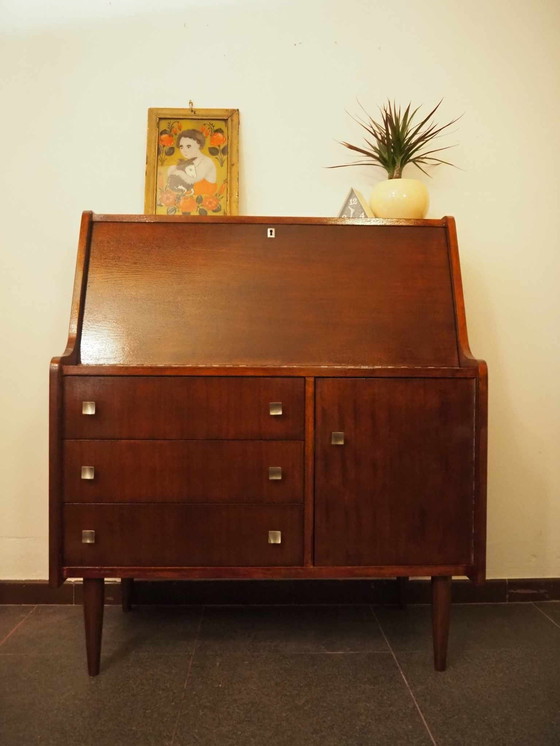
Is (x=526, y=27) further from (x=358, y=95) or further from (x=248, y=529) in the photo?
(x=248, y=529)

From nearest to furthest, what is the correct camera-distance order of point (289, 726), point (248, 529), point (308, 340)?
point (289, 726) → point (248, 529) → point (308, 340)

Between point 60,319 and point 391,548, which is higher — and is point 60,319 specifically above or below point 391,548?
above

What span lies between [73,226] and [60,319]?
14.4 inches

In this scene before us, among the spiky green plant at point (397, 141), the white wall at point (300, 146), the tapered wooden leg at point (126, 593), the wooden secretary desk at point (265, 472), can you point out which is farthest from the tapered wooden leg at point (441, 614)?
the spiky green plant at point (397, 141)

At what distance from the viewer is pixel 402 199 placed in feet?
5.19

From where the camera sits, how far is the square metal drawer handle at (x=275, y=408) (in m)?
1.30

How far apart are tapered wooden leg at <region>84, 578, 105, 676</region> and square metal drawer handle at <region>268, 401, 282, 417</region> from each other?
693mm

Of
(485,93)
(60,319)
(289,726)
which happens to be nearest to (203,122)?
(60,319)

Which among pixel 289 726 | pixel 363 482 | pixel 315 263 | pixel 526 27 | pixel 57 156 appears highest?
pixel 526 27

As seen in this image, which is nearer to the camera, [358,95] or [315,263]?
[315,263]

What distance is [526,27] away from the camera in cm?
183

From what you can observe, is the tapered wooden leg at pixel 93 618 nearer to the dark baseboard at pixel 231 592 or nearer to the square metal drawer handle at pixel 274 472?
the dark baseboard at pixel 231 592

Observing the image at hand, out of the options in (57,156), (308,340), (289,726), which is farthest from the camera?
(57,156)

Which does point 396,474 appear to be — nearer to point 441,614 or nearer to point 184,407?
point 441,614
